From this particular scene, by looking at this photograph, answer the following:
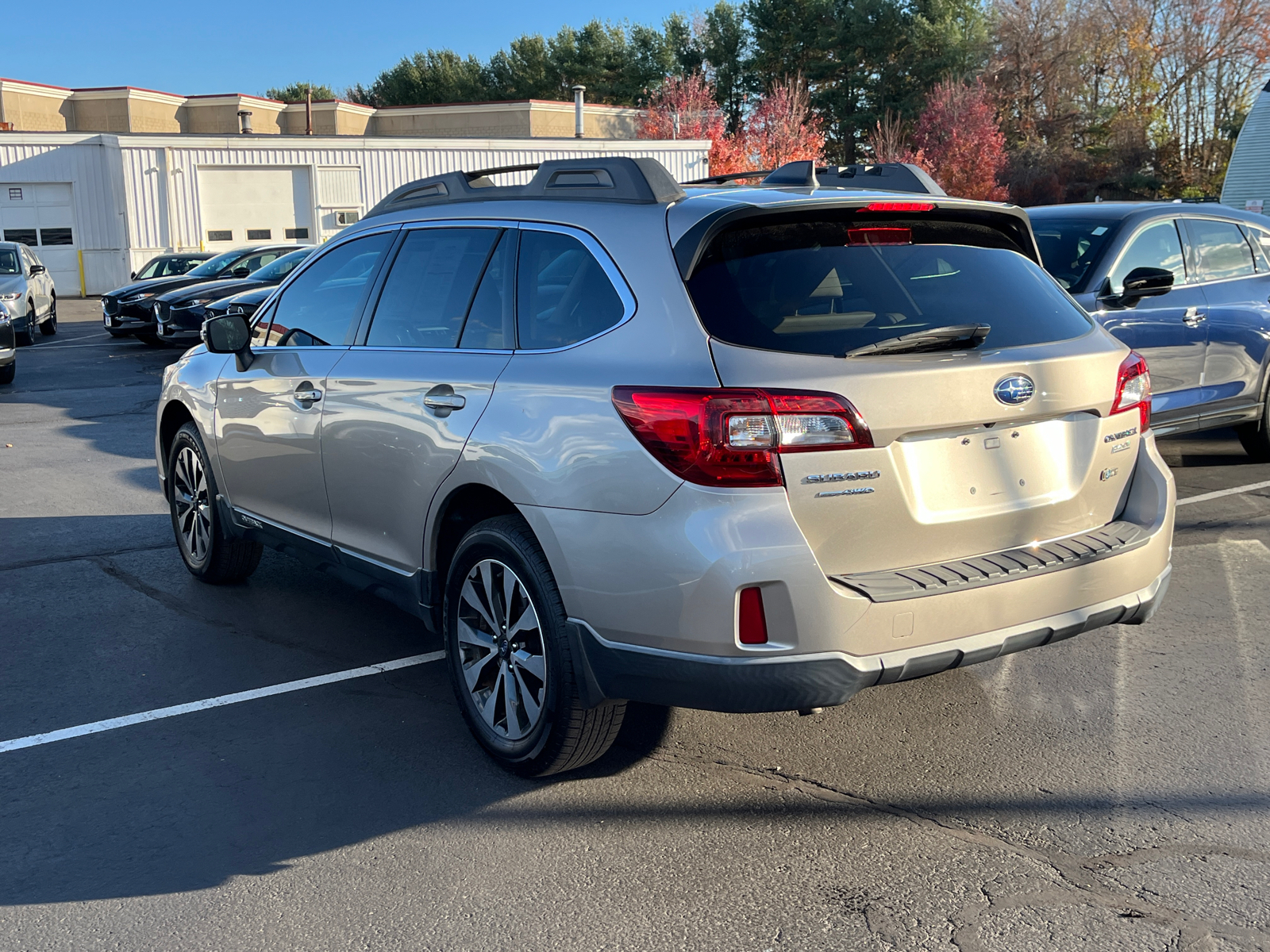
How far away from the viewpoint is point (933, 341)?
10.8 ft

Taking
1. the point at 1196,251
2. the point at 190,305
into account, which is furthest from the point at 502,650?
the point at 190,305

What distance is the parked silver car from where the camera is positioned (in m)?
18.4

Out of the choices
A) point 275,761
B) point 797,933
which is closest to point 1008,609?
point 797,933

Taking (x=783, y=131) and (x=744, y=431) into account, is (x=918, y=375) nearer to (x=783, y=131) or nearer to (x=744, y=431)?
(x=744, y=431)

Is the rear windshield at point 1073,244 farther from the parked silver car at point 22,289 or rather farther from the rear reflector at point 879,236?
the parked silver car at point 22,289

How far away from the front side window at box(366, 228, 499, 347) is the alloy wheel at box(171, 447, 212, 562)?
5.89 ft

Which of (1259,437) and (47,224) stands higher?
(47,224)

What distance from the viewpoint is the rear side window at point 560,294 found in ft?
11.3

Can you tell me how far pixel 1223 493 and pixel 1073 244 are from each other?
73.9 inches

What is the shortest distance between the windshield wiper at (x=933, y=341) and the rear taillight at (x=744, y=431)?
0.73 ft

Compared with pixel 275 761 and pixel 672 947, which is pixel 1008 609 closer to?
pixel 672 947

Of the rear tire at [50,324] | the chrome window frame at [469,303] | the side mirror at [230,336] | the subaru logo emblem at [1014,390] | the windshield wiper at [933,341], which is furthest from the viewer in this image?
the rear tire at [50,324]

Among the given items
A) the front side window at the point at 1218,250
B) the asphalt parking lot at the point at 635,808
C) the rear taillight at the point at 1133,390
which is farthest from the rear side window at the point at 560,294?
the front side window at the point at 1218,250

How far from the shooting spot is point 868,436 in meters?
3.09
